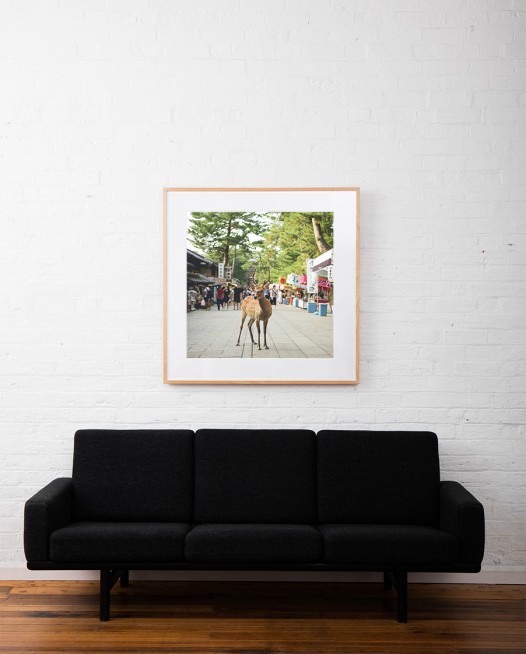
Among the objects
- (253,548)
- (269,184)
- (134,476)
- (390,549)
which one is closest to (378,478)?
(390,549)

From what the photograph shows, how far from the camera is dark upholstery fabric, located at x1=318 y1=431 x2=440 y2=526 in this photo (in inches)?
128

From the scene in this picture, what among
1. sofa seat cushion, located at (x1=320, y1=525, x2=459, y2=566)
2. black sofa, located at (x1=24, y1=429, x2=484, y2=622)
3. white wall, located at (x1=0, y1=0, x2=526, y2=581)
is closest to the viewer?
sofa seat cushion, located at (x1=320, y1=525, x2=459, y2=566)

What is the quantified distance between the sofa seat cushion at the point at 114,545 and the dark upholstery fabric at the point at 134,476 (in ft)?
1.00

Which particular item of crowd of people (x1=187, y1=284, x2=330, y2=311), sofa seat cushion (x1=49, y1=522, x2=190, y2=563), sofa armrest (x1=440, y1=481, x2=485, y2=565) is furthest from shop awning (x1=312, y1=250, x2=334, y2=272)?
sofa seat cushion (x1=49, y1=522, x2=190, y2=563)

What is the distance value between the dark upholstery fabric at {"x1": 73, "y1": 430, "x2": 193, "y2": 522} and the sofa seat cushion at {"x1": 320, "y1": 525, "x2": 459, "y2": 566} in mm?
812

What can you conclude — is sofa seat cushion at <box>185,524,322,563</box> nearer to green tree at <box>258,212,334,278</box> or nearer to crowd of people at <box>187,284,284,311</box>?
crowd of people at <box>187,284,284,311</box>

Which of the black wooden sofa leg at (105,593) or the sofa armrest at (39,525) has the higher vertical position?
the sofa armrest at (39,525)

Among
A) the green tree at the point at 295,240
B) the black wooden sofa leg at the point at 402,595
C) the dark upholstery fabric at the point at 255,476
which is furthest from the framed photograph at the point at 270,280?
the black wooden sofa leg at the point at 402,595

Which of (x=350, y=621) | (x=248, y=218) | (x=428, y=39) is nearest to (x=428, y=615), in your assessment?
(x=350, y=621)

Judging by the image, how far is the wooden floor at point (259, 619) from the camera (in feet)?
9.16

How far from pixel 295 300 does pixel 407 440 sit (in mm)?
986

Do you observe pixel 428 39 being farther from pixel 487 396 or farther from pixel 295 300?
pixel 487 396

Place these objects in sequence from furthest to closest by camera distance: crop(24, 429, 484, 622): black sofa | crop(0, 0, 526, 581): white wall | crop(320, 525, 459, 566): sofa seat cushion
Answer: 1. crop(0, 0, 526, 581): white wall
2. crop(24, 429, 484, 622): black sofa
3. crop(320, 525, 459, 566): sofa seat cushion

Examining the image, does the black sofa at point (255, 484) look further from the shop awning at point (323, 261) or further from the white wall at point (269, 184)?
the shop awning at point (323, 261)
